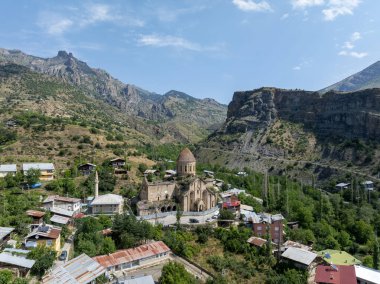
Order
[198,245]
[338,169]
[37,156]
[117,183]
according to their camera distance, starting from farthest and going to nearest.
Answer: [338,169]
[37,156]
[117,183]
[198,245]

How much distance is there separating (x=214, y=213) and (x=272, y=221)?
28.7 feet

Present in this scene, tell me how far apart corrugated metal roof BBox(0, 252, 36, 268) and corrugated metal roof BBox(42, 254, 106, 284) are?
1.85 m

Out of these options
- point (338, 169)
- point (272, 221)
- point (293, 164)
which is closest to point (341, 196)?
point (338, 169)

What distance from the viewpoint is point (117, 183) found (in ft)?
220

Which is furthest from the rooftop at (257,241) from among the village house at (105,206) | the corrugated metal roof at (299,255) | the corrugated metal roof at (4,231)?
the corrugated metal roof at (4,231)

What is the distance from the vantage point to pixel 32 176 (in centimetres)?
6009

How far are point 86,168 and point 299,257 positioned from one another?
4558 cm

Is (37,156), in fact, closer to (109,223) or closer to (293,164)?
(109,223)

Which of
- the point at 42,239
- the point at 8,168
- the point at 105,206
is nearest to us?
the point at 42,239

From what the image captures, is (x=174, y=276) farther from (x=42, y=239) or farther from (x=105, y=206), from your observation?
(x=105, y=206)

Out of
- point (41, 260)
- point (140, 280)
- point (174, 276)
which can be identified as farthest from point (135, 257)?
point (41, 260)

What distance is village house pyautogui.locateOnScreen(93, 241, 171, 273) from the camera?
35103 millimetres

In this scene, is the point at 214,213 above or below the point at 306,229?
above

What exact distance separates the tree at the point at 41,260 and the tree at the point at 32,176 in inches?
1219
